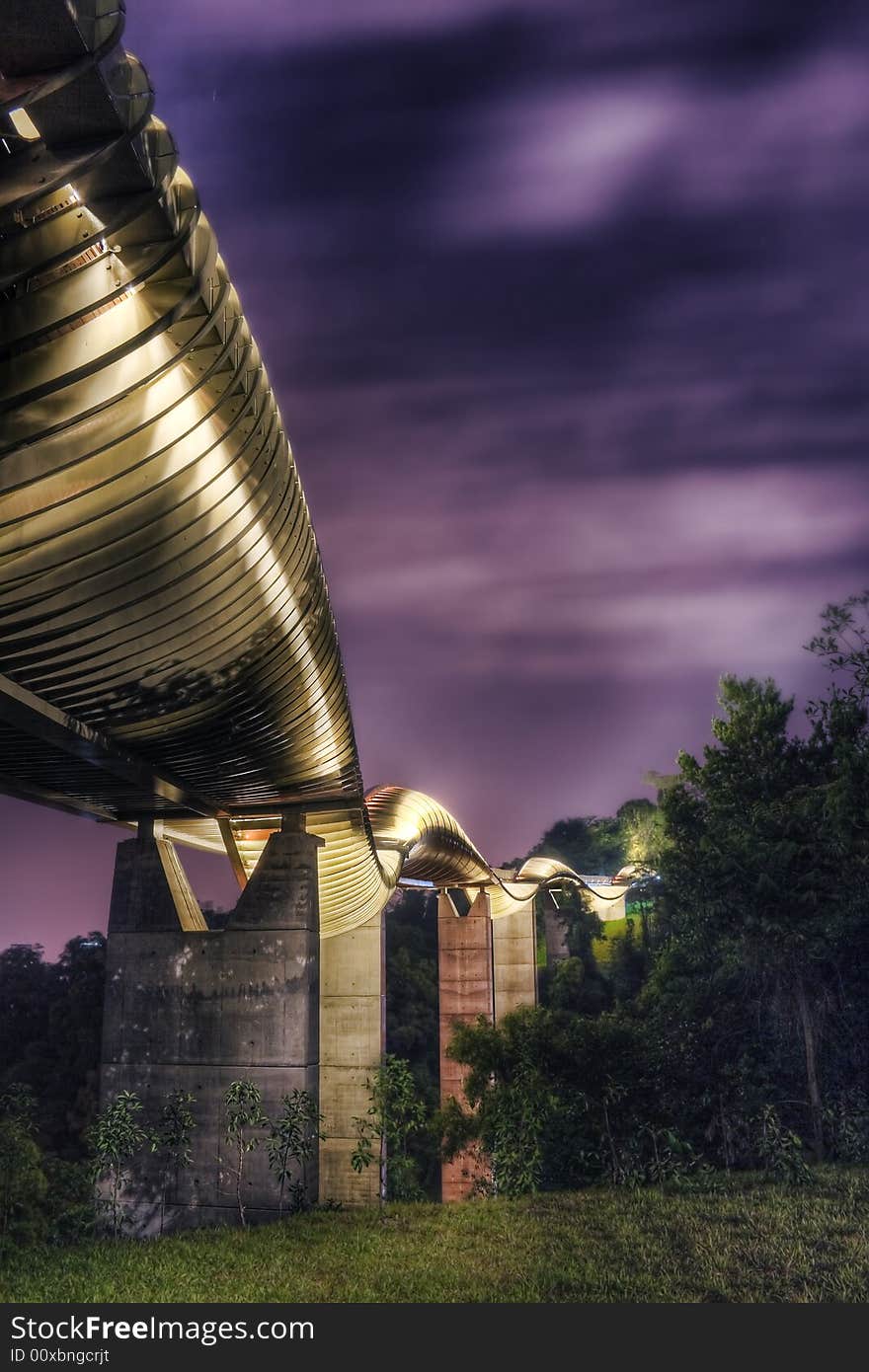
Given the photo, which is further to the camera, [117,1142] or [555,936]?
[555,936]

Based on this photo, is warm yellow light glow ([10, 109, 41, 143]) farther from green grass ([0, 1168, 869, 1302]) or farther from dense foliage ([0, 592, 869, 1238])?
dense foliage ([0, 592, 869, 1238])

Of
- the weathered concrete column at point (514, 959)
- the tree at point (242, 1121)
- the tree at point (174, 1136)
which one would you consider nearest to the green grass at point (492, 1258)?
the tree at point (242, 1121)

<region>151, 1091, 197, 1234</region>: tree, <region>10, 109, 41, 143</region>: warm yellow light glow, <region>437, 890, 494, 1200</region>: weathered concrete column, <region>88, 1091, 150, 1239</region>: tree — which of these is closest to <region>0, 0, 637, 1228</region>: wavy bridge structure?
<region>10, 109, 41, 143</region>: warm yellow light glow

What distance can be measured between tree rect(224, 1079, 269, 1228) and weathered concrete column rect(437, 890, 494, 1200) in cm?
1424

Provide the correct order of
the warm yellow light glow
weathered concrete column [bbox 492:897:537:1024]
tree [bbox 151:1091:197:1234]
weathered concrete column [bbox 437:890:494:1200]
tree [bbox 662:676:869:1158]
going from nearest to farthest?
the warm yellow light glow, tree [bbox 151:1091:197:1234], tree [bbox 662:676:869:1158], weathered concrete column [bbox 437:890:494:1200], weathered concrete column [bbox 492:897:537:1024]

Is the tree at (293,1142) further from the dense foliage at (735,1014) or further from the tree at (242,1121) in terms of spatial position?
the dense foliage at (735,1014)

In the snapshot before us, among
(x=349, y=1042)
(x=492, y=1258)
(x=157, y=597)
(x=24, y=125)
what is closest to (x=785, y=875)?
(x=349, y=1042)

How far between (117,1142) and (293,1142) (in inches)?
76.1

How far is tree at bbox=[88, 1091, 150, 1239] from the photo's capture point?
11.2m

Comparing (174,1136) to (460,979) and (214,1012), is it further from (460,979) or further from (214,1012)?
(460,979)

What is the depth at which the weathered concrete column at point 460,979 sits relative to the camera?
25469 millimetres

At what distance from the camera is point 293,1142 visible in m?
11.1

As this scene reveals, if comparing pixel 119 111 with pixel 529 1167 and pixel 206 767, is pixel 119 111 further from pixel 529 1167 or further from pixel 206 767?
pixel 529 1167

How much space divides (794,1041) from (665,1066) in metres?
6.99
